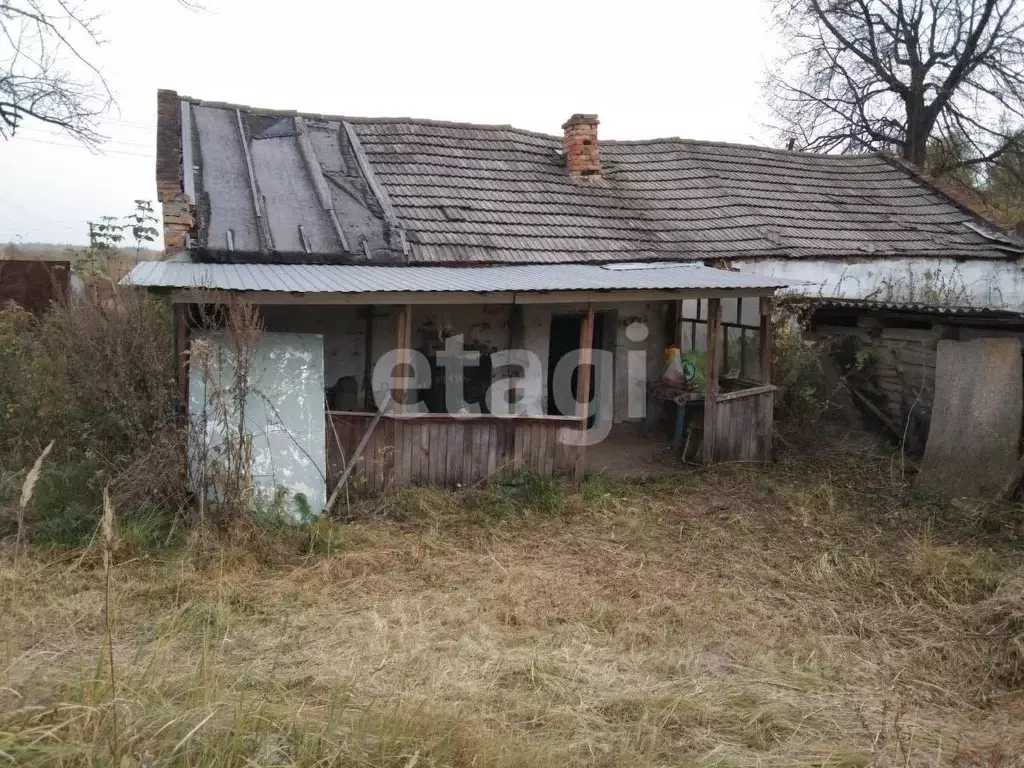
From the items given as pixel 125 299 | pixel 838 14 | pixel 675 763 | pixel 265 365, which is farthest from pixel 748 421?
pixel 838 14

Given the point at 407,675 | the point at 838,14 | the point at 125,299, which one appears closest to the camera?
the point at 407,675

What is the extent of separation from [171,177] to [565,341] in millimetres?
5781

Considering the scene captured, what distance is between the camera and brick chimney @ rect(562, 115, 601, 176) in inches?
514

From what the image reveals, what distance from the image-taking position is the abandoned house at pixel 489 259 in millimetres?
8000

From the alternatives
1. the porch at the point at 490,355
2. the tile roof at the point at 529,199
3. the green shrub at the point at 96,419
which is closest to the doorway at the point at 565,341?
the porch at the point at 490,355

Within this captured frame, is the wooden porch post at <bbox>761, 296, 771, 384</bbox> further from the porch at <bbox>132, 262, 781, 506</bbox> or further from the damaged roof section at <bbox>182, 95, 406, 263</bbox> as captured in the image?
the damaged roof section at <bbox>182, 95, 406, 263</bbox>

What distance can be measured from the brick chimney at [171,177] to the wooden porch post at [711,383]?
6.34 m

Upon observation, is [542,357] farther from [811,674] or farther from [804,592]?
[811,674]

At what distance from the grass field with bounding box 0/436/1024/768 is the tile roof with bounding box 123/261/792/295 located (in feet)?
7.13

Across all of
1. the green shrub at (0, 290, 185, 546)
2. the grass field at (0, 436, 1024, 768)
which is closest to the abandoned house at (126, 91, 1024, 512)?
the green shrub at (0, 290, 185, 546)

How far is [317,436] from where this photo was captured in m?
7.59

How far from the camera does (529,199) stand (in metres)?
11.9

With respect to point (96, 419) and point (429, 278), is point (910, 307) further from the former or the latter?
point (96, 419)

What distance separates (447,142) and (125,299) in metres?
6.25
